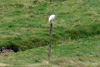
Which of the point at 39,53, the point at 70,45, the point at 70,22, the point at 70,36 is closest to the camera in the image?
the point at 39,53

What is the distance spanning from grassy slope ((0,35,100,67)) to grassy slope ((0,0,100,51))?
1023 millimetres

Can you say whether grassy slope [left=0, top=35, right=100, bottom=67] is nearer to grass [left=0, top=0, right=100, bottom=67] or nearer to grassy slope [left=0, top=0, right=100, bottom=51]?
grass [left=0, top=0, right=100, bottom=67]

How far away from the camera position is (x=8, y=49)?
58.2 feet

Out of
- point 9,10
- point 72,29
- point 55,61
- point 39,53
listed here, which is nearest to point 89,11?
point 72,29

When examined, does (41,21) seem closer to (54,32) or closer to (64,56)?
(54,32)

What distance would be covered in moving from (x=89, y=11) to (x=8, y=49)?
852cm

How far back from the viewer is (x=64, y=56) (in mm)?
16234

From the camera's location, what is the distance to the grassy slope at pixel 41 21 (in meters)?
19.0

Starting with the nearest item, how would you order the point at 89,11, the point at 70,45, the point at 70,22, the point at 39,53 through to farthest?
the point at 39,53 < the point at 70,45 < the point at 70,22 < the point at 89,11

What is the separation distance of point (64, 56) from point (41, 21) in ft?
21.4

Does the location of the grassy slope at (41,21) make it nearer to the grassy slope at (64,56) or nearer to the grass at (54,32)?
the grass at (54,32)

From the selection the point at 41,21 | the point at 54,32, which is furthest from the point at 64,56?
the point at 41,21

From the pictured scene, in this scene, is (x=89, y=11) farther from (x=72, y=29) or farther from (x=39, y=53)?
(x=39, y=53)

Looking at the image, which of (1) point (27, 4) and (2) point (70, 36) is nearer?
(2) point (70, 36)
